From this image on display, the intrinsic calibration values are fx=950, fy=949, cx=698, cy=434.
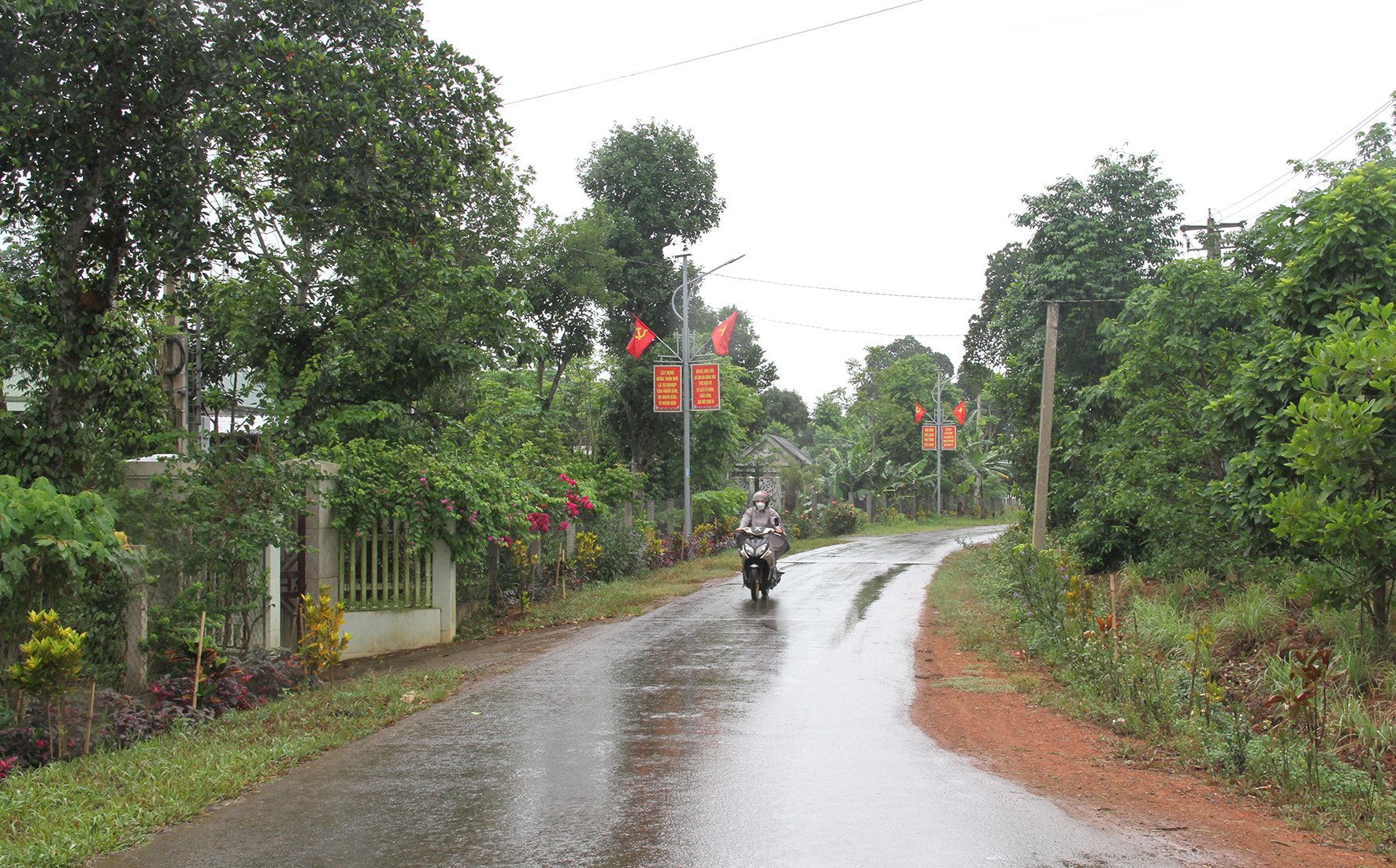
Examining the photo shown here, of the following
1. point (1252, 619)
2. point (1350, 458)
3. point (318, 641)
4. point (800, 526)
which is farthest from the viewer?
point (800, 526)

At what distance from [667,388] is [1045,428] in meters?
9.88

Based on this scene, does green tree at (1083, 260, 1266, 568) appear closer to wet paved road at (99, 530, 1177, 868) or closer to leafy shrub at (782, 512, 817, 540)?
wet paved road at (99, 530, 1177, 868)

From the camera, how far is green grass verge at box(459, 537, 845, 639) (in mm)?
13320

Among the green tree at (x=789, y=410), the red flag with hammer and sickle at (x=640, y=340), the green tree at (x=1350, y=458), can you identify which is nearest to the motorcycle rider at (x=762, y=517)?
the green tree at (x=1350, y=458)

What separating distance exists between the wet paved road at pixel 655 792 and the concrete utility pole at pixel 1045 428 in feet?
34.3

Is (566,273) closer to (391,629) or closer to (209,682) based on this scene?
(391,629)

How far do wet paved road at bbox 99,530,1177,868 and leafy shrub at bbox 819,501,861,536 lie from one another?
30.0m

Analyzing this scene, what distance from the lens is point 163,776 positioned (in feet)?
18.5

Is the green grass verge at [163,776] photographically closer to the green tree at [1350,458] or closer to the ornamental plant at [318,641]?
the ornamental plant at [318,641]

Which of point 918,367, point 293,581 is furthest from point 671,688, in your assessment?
point 918,367

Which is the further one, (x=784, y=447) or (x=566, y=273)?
(x=784, y=447)

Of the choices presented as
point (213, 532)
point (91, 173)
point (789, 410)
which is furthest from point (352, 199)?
point (789, 410)

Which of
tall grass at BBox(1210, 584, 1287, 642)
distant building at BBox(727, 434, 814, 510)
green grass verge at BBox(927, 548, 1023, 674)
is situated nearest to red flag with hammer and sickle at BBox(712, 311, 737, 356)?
distant building at BBox(727, 434, 814, 510)

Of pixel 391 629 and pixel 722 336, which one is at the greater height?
pixel 722 336
